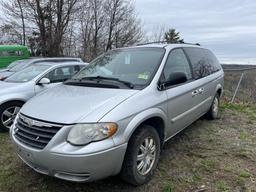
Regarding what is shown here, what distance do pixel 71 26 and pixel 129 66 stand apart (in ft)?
78.6

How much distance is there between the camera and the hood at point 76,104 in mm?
2760

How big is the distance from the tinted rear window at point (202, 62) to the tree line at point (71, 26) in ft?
49.6

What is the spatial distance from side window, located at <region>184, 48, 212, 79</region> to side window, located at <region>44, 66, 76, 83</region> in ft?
10.2

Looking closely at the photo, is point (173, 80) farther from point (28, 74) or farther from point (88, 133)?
point (28, 74)

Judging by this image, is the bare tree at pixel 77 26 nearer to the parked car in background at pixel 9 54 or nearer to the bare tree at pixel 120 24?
the bare tree at pixel 120 24

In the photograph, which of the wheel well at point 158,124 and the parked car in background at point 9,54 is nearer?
the wheel well at point 158,124

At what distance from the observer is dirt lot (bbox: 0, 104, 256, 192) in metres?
3.21

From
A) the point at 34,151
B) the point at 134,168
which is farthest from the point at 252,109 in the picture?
the point at 34,151

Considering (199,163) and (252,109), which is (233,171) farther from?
(252,109)

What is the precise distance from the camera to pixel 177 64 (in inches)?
164

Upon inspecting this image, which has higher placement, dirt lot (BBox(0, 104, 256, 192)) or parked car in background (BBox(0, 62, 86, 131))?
parked car in background (BBox(0, 62, 86, 131))

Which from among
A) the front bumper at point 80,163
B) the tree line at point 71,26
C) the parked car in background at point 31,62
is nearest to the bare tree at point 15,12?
the tree line at point 71,26

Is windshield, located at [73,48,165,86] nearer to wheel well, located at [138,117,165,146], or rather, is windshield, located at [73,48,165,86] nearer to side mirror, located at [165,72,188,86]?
side mirror, located at [165,72,188,86]

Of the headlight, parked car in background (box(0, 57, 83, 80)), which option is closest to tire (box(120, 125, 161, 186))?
the headlight
